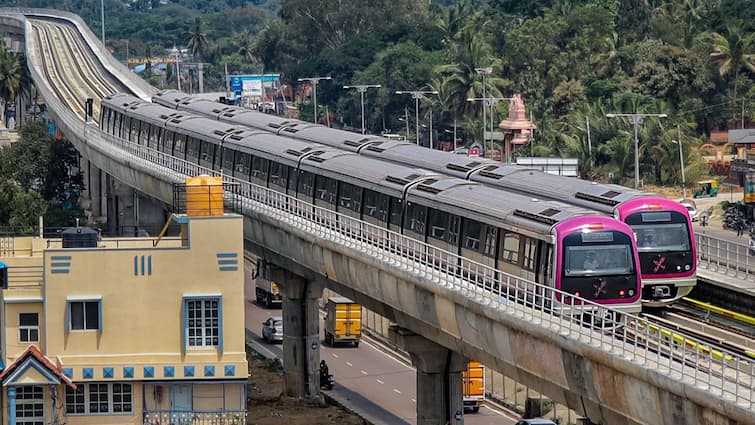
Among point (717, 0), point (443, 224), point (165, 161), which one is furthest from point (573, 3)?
point (443, 224)

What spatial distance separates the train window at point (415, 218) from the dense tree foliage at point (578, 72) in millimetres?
62819

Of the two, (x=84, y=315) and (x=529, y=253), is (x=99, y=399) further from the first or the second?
(x=529, y=253)

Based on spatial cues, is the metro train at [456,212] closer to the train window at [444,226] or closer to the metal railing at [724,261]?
the train window at [444,226]

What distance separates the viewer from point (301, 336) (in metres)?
68.3

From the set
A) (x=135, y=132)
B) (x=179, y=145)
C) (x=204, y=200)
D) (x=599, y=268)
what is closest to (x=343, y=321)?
(x=179, y=145)

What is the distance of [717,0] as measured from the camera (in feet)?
522

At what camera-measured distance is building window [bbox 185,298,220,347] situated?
45.7m

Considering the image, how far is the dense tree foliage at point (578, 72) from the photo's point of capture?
121875mm

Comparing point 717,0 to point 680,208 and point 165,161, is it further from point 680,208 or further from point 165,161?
point 680,208

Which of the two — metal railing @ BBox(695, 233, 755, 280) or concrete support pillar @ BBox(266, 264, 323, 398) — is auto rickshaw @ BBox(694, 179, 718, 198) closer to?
concrete support pillar @ BBox(266, 264, 323, 398)

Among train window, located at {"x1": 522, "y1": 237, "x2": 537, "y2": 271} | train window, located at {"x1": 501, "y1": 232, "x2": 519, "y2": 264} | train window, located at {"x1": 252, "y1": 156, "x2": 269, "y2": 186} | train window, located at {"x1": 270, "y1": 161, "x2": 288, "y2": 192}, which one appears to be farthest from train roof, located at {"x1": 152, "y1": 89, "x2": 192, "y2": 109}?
train window, located at {"x1": 522, "y1": 237, "x2": 537, "y2": 271}

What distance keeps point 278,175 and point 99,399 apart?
24.3 m

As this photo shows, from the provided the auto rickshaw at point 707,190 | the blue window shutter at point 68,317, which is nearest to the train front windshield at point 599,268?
the blue window shutter at point 68,317

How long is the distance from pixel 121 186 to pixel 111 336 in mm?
63449
